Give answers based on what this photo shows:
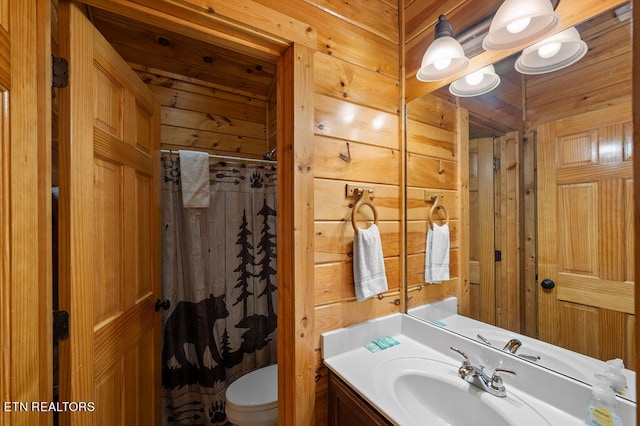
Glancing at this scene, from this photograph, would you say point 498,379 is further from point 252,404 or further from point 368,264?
point 252,404

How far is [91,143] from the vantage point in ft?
2.71

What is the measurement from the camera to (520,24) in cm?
77

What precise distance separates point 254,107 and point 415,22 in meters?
1.56

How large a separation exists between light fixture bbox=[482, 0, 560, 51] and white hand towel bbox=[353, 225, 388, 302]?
2.51ft

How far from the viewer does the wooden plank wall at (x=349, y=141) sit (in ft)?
3.34

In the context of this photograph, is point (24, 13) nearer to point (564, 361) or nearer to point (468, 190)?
point (468, 190)

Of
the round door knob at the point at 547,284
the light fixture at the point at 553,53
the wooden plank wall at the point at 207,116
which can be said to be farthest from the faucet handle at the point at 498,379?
the wooden plank wall at the point at 207,116

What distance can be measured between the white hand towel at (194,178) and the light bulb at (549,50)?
5.68ft

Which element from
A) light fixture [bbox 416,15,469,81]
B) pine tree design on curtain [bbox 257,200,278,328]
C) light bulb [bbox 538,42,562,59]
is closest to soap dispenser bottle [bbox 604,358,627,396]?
light bulb [bbox 538,42,562,59]

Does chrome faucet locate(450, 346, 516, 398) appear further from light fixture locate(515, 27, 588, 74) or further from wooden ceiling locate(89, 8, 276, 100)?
wooden ceiling locate(89, 8, 276, 100)

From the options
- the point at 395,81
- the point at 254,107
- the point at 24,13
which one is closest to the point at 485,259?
the point at 395,81

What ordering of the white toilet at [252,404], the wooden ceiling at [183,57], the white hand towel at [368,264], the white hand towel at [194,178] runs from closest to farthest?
the white hand towel at [368,264], the white toilet at [252,404], the wooden ceiling at [183,57], the white hand towel at [194,178]

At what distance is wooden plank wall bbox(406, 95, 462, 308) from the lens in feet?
3.84

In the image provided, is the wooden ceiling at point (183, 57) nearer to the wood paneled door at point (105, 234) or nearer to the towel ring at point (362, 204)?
the wood paneled door at point (105, 234)
